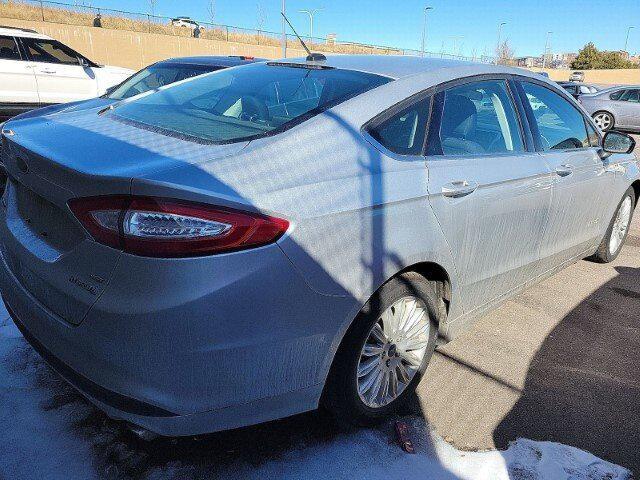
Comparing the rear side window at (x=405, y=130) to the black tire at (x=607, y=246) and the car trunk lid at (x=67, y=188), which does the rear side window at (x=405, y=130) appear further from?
the black tire at (x=607, y=246)

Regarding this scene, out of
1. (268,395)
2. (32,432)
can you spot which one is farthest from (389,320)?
(32,432)

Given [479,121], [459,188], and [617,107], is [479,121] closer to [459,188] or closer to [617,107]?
[459,188]

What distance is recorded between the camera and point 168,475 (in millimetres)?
2035

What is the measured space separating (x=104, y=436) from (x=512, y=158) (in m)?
2.45

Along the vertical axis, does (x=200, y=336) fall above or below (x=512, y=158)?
below

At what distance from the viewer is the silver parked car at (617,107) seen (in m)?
16.2

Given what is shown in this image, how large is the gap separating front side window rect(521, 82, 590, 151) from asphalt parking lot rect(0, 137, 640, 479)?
48.2 inches

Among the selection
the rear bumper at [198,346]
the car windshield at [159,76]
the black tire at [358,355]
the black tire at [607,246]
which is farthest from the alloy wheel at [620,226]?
the car windshield at [159,76]

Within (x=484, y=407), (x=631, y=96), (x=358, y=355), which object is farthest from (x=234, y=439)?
(x=631, y=96)

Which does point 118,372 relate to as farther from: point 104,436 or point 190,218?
point 104,436

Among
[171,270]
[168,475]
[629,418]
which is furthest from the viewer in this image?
[629,418]

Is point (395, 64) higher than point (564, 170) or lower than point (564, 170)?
higher

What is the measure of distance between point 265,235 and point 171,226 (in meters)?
0.29

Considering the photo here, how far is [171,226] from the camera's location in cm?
159
